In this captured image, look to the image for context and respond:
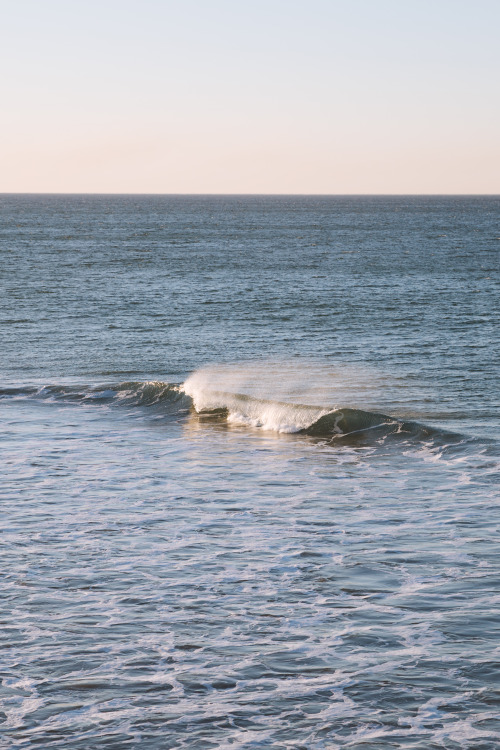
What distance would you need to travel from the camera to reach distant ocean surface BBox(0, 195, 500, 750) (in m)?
10.2

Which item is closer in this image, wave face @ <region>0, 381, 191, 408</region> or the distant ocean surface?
the distant ocean surface

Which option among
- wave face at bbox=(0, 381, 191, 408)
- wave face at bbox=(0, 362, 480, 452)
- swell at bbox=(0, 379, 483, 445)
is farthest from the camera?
wave face at bbox=(0, 381, 191, 408)

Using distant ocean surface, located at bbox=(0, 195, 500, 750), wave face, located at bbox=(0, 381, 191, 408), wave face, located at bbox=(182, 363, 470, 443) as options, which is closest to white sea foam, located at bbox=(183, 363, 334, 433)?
wave face, located at bbox=(182, 363, 470, 443)

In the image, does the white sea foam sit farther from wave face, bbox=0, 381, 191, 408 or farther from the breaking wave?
wave face, bbox=0, 381, 191, 408

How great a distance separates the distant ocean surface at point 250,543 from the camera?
401 inches

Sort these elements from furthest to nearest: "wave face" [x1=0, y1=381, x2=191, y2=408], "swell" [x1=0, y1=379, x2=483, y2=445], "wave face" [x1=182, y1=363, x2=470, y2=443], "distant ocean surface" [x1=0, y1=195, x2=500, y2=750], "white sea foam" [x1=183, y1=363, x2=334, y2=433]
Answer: "wave face" [x1=0, y1=381, x2=191, y2=408] → "white sea foam" [x1=183, y1=363, x2=334, y2=433] → "wave face" [x1=182, y1=363, x2=470, y2=443] → "swell" [x1=0, y1=379, x2=483, y2=445] → "distant ocean surface" [x1=0, y1=195, x2=500, y2=750]

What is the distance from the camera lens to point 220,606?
1292 cm

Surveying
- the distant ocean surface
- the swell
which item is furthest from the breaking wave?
the distant ocean surface

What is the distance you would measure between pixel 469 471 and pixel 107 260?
257ft

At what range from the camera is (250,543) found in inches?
613

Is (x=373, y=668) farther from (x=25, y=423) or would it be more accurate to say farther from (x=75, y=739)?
(x=25, y=423)

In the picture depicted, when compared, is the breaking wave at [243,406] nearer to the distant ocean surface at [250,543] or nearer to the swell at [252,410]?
the swell at [252,410]

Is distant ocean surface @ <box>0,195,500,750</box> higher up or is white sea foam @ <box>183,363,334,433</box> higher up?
white sea foam @ <box>183,363,334,433</box>

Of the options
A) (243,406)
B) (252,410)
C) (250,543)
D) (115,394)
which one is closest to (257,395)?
(243,406)
